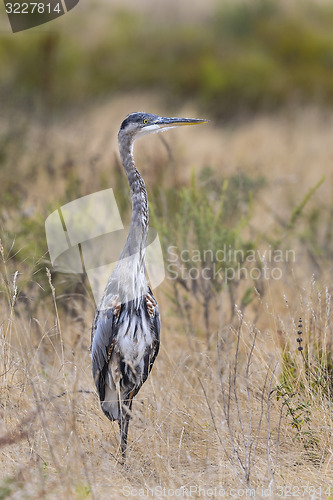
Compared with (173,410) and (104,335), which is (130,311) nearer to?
(104,335)

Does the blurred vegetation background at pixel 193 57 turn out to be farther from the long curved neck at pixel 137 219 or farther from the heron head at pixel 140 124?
the long curved neck at pixel 137 219

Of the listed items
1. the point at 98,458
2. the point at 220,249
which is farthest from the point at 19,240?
the point at 98,458

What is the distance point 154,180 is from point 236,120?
734 centimetres

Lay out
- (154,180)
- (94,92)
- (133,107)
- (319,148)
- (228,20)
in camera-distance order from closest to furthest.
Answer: (154,180)
(319,148)
(133,107)
(94,92)
(228,20)

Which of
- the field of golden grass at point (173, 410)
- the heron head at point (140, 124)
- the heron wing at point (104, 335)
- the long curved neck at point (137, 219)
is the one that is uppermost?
the heron head at point (140, 124)

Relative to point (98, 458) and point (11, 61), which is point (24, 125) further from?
point (11, 61)

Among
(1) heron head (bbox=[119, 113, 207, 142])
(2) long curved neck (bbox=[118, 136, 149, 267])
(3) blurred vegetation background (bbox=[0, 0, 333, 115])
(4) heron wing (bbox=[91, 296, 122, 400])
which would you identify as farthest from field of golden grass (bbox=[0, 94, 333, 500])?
(3) blurred vegetation background (bbox=[0, 0, 333, 115])

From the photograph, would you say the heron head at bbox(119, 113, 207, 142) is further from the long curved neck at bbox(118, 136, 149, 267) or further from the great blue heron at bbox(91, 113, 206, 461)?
the long curved neck at bbox(118, 136, 149, 267)

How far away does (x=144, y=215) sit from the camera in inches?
145

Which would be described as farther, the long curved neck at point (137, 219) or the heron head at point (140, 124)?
the heron head at point (140, 124)

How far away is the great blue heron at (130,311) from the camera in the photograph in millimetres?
3668


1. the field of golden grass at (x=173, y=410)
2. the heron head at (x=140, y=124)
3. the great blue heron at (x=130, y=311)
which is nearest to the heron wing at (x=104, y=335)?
the great blue heron at (x=130, y=311)

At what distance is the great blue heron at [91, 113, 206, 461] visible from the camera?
3.67 m

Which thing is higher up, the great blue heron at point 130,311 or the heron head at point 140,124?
the heron head at point 140,124
